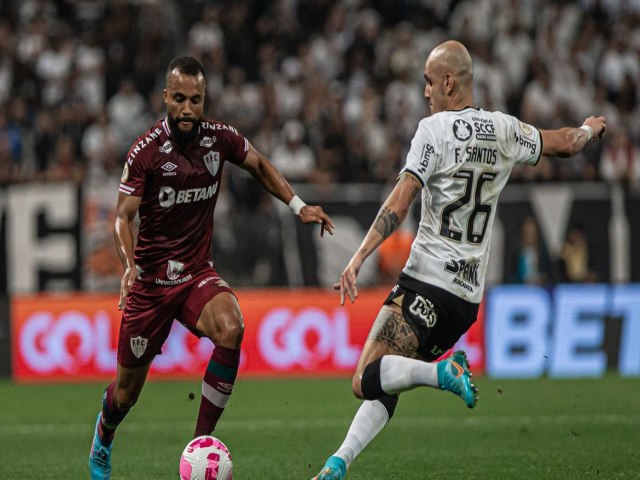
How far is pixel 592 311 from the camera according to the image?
613 inches

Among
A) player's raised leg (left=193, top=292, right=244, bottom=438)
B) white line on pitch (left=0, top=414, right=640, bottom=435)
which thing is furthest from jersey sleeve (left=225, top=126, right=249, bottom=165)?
white line on pitch (left=0, top=414, right=640, bottom=435)

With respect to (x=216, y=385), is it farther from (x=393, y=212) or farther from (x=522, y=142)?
(x=522, y=142)

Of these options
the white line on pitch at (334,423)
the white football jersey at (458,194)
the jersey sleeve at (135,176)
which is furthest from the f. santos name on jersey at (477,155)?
the white line on pitch at (334,423)

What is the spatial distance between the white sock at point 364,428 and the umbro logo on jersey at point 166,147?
2.16 meters

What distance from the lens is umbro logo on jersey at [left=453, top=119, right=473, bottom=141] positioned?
6.88 meters

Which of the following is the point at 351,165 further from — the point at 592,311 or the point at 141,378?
the point at 141,378

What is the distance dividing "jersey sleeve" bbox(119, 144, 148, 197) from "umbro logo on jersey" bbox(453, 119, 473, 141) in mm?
2084

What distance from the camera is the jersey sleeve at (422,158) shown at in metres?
6.77

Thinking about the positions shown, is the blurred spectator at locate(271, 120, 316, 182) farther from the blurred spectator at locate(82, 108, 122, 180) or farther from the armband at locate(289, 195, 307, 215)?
the armband at locate(289, 195, 307, 215)

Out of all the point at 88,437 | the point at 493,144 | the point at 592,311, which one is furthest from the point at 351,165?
the point at 493,144

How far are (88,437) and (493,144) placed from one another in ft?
18.7

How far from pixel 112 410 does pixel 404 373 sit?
2.37 metres

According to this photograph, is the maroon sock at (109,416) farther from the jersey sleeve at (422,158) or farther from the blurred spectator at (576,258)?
the blurred spectator at (576,258)

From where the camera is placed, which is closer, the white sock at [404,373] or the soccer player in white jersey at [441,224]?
the white sock at [404,373]
